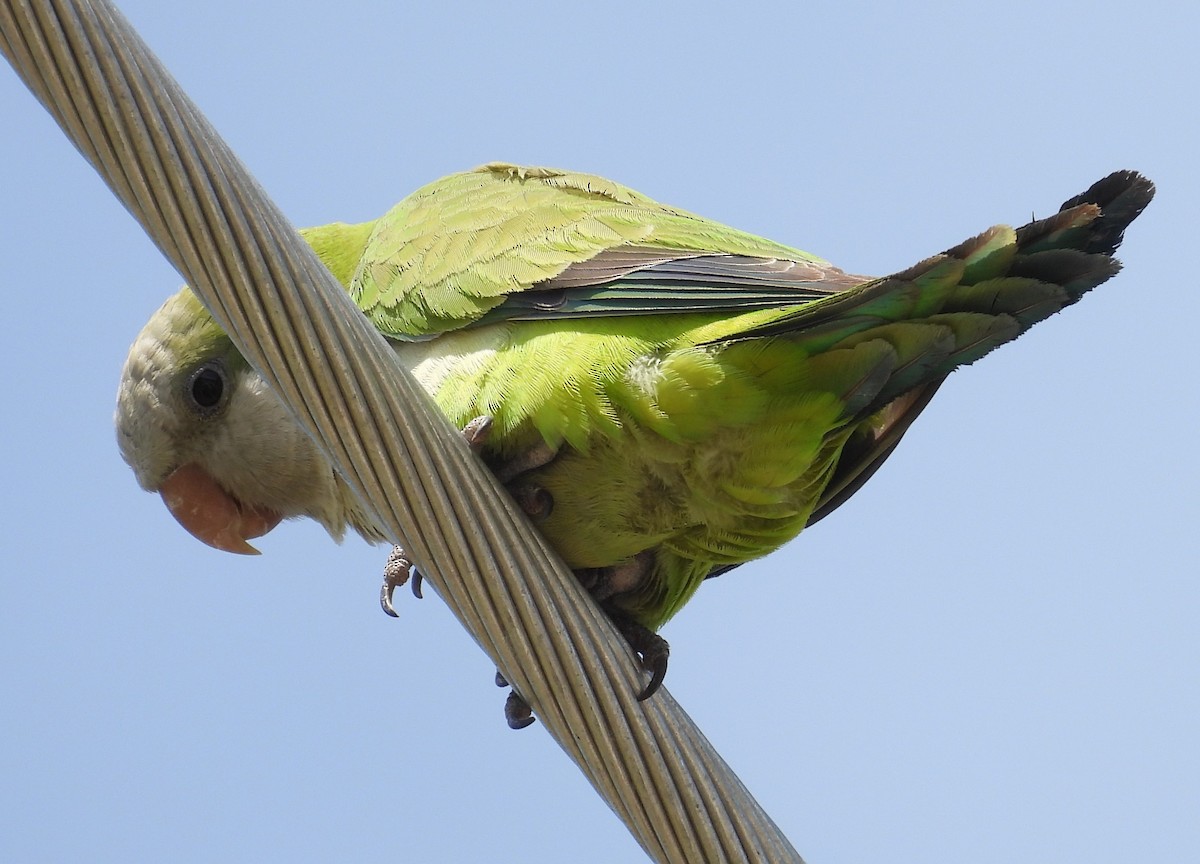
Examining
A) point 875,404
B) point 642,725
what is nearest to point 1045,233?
point 875,404

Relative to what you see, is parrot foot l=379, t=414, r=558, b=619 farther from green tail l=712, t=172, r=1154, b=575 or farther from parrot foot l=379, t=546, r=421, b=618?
green tail l=712, t=172, r=1154, b=575

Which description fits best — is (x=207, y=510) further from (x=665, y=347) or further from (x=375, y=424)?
(x=375, y=424)

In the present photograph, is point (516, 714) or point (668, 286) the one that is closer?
point (668, 286)

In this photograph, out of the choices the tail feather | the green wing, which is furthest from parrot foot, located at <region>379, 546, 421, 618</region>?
the tail feather

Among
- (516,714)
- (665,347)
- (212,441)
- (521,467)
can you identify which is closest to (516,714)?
(516,714)

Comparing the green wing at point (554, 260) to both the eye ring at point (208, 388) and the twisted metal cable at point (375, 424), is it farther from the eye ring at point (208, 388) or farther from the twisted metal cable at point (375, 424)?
the twisted metal cable at point (375, 424)

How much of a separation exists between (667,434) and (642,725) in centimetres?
82

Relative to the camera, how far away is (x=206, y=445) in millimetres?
3838

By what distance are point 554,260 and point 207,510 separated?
1.55 meters

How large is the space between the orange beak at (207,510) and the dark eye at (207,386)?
20 centimetres

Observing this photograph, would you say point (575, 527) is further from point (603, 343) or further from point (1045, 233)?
point (1045, 233)

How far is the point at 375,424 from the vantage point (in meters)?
2.11

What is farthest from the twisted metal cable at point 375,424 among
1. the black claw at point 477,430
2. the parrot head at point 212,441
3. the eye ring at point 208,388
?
the eye ring at point 208,388

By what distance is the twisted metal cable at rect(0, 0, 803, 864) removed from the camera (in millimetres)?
1888
